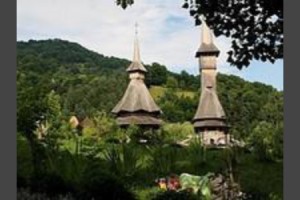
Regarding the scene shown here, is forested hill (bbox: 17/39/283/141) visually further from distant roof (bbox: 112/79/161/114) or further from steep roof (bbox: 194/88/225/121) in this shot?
distant roof (bbox: 112/79/161/114)

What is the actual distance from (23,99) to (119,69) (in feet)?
81.0

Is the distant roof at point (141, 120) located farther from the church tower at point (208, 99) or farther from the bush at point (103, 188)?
the bush at point (103, 188)

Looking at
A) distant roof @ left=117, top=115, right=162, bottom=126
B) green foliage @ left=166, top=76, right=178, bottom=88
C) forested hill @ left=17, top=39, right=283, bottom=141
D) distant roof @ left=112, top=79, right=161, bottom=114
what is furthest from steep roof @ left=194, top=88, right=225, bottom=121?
green foliage @ left=166, top=76, right=178, bottom=88

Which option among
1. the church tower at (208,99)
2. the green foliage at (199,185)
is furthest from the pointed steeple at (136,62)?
the green foliage at (199,185)

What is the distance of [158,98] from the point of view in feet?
88.6

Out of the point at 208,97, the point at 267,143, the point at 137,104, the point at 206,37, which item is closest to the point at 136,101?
the point at 137,104

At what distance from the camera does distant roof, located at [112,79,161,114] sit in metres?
22.9

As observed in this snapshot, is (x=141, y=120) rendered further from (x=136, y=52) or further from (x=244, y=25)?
(x=244, y=25)

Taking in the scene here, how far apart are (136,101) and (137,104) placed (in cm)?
35

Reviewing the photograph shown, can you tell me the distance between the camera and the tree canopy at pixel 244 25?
400cm

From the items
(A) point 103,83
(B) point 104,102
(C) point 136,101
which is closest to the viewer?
(C) point 136,101

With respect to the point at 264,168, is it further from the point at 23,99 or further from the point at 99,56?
the point at 99,56

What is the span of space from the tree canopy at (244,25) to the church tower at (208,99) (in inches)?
Result: 566

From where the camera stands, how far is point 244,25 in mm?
4125
